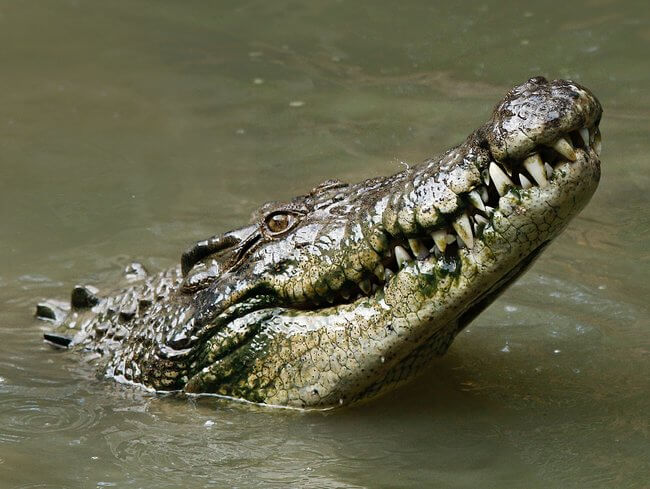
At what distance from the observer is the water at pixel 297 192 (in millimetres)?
4512

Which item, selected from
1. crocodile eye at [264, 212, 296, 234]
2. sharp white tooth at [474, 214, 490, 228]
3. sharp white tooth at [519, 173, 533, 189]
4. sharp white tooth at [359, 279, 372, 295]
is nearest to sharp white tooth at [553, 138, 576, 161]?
sharp white tooth at [519, 173, 533, 189]

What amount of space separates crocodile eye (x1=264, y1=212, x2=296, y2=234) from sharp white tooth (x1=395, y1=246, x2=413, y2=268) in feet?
2.41

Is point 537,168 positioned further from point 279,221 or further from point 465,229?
point 279,221

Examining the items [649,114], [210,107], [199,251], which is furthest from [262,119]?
[199,251]

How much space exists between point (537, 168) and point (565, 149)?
0.13 meters

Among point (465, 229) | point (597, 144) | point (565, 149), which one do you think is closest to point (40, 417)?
point (465, 229)

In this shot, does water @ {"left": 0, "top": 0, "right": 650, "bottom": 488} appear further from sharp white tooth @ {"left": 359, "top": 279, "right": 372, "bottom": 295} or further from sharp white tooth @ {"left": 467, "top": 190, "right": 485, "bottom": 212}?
sharp white tooth @ {"left": 467, "top": 190, "right": 485, "bottom": 212}

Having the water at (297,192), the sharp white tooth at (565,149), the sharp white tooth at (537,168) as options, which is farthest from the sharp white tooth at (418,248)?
the water at (297,192)

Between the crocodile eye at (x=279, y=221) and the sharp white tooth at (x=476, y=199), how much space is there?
1.12m

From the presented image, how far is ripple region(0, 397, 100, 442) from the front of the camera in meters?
4.82

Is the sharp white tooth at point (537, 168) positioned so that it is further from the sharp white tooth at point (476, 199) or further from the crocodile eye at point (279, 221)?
the crocodile eye at point (279, 221)

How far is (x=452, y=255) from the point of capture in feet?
14.4

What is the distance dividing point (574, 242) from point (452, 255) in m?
3.12

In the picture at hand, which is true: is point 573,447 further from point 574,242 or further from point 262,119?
point 262,119
